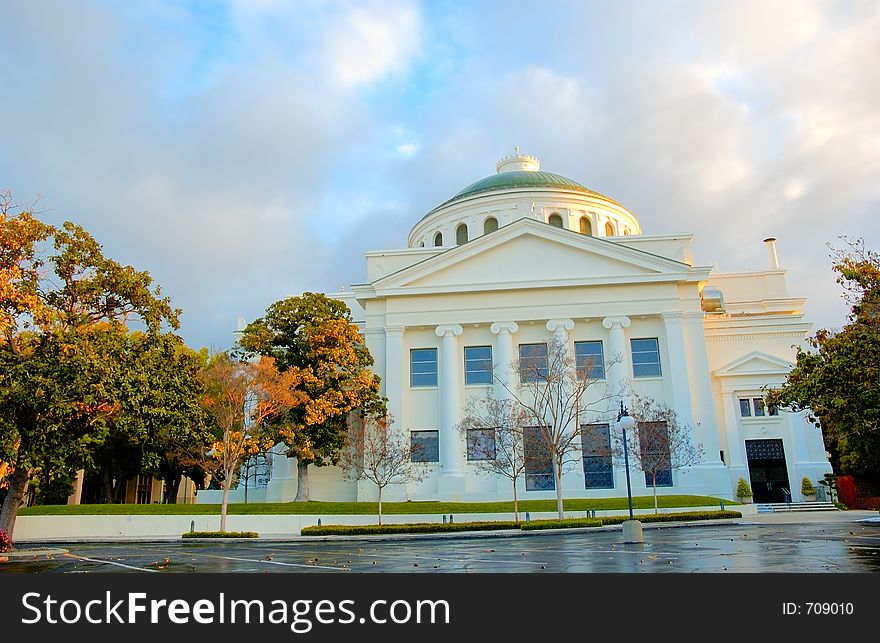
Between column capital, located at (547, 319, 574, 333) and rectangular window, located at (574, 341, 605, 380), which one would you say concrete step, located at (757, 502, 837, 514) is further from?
column capital, located at (547, 319, 574, 333)

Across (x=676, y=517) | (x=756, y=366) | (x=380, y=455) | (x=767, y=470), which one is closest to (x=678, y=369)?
(x=756, y=366)

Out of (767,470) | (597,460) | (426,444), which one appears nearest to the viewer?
(597,460)

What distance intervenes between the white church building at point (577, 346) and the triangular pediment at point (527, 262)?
0.07 meters

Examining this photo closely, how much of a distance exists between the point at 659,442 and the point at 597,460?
5.74 m

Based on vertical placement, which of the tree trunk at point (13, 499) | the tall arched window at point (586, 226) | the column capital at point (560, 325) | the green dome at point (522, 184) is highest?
the green dome at point (522, 184)

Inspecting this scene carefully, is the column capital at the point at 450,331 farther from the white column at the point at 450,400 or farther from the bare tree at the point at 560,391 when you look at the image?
the bare tree at the point at 560,391

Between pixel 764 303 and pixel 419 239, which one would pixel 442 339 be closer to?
pixel 419 239

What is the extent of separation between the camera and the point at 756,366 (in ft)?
132

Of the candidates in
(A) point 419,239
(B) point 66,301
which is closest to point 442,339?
(A) point 419,239

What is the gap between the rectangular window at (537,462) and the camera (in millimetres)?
33594

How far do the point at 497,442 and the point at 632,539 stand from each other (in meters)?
18.1

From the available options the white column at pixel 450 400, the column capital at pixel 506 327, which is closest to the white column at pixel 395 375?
the white column at pixel 450 400

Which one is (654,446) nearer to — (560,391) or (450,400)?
(560,391)

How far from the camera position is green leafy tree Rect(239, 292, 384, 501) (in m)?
36.0
